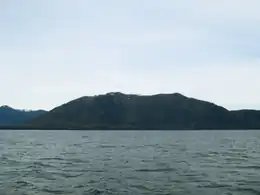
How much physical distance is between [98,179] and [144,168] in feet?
30.4

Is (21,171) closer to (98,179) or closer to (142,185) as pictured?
(98,179)

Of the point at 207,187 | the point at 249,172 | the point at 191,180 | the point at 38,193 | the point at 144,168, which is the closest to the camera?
the point at 38,193

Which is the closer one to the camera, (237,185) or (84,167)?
(237,185)

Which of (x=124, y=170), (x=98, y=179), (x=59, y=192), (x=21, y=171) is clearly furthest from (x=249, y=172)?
(x=21, y=171)

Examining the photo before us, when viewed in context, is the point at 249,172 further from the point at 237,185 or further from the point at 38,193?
the point at 38,193

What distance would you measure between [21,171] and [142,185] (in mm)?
16847

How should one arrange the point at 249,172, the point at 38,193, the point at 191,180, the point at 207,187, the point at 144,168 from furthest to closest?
the point at 144,168, the point at 249,172, the point at 191,180, the point at 207,187, the point at 38,193

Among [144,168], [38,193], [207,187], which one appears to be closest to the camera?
[38,193]

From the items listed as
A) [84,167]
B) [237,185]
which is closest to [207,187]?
[237,185]

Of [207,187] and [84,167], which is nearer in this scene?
[207,187]

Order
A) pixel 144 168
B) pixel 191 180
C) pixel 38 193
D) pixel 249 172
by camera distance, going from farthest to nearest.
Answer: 1. pixel 144 168
2. pixel 249 172
3. pixel 191 180
4. pixel 38 193

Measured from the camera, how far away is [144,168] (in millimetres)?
45250

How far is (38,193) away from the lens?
3041 centimetres

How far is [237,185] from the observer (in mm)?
33469
